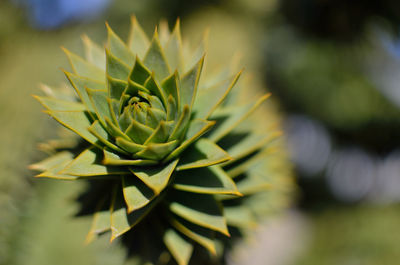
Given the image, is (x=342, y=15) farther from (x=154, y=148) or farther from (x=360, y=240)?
(x=154, y=148)

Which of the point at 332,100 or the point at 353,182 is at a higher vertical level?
the point at 332,100

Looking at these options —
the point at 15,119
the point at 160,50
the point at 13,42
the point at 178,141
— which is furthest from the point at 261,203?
the point at 13,42

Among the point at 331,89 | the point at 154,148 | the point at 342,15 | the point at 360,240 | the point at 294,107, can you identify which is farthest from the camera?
the point at 294,107

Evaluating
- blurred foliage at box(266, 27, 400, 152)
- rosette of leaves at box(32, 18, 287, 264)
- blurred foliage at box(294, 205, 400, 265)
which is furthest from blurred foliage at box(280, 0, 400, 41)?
rosette of leaves at box(32, 18, 287, 264)

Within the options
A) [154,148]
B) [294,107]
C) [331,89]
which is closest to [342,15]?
[331,89]

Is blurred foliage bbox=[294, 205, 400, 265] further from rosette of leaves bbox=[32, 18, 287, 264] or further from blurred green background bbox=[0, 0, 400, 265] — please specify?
rosette of leaves bbox=[32, 18, 287, 264]

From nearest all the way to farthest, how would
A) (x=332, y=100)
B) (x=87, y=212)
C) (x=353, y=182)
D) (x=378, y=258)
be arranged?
1. (x=87, y=212)
2. (x=378, y=258)
3. (x=332, y=100)
4. (x=353, y=182)

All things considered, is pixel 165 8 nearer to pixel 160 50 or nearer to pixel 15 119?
pixel 15 119

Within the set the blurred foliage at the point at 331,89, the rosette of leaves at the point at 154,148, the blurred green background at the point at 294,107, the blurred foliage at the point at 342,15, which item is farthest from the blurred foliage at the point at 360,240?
the rosette of leaves at the point at 154,148
